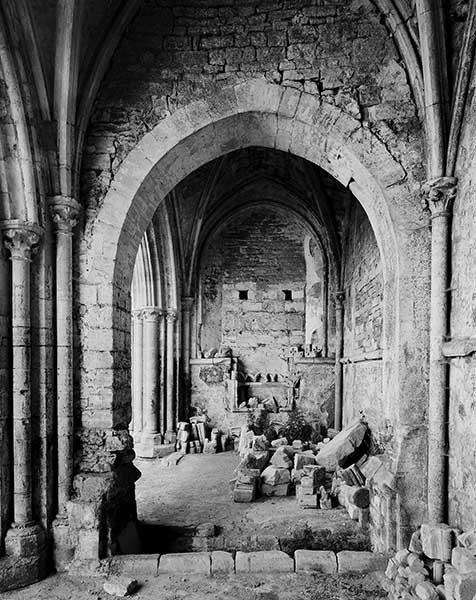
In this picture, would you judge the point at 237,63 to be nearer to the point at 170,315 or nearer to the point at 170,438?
the point at 170,315

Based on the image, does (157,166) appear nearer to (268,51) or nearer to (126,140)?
(126,140)

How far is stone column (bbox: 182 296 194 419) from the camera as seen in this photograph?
35.1ft

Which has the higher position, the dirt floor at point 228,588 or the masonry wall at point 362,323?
the masonry wall at point 362,323

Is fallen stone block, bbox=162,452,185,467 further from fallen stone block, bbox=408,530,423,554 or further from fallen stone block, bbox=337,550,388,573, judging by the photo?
fallen stone block, bbox=408,530,423,554

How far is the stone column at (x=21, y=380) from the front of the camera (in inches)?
158

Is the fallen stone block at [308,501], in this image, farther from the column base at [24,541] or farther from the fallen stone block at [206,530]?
the column base at [24,541]

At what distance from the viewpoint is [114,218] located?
4.51m

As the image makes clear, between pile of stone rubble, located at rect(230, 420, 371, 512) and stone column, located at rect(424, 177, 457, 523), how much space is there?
50.3 inches

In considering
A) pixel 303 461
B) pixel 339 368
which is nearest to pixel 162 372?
pixel 339 368

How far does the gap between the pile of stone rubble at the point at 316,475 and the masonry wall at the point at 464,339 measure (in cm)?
155

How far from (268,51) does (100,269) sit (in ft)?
9.22

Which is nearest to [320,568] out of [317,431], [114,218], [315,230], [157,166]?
[114,218]

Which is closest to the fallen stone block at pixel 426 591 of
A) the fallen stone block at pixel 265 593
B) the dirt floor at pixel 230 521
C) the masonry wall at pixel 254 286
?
the fallen stone block at pixel 265 593

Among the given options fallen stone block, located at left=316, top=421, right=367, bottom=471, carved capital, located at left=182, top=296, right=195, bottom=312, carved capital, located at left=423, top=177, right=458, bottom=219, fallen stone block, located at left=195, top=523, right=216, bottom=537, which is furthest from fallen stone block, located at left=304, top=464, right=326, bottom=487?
carved capital, located at left=182, top=296, right=195, bottom=312
